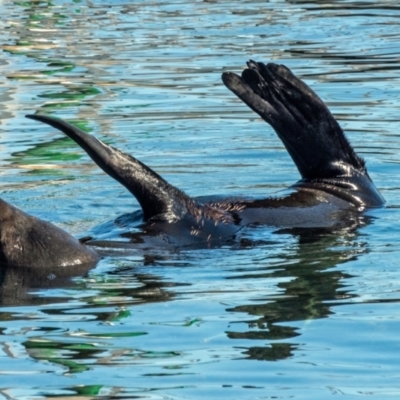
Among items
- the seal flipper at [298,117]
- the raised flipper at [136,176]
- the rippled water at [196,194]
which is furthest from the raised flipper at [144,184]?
the seal flipper at [298,117]

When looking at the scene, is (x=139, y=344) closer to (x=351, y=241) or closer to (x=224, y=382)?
(x=224, y=382)

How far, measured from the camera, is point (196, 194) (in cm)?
782

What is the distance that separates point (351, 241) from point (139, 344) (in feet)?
6.91

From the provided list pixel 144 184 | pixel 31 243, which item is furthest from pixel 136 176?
pixel 31 243

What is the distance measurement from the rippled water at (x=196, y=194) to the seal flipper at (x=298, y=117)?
1.76 ft

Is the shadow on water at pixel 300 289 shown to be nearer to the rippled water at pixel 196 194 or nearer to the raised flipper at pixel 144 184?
the rippled water at pixel 196 194

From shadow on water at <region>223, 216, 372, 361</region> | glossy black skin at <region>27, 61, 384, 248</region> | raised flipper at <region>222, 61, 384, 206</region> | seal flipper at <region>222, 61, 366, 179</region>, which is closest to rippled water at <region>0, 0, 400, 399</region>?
shadow on water at <region>223, 216, 372, 361</region>

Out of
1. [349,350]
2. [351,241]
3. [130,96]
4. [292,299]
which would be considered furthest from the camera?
[130,96]

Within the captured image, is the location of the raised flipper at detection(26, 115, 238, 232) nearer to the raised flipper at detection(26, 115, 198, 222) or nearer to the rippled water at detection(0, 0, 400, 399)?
the raised flipper at detection(26, 115, 198, 222)

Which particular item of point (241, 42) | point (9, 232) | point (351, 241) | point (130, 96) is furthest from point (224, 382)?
point (241, 42)

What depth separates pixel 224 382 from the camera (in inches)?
161

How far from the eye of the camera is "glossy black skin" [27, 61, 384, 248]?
6020 millimetres

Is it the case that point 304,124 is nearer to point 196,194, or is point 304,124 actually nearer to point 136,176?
point 196,194

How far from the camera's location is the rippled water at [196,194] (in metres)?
4.25
